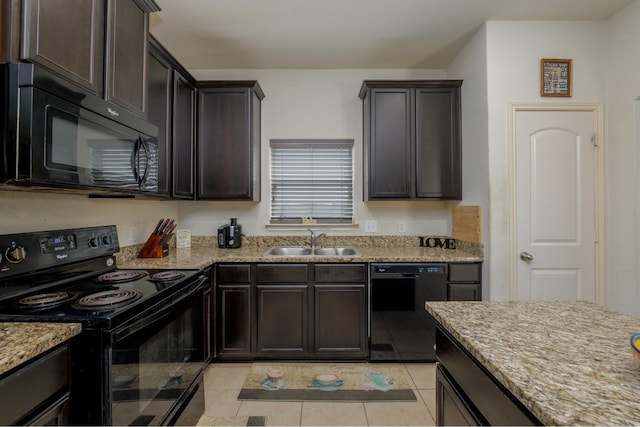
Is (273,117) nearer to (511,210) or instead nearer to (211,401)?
(511,210)

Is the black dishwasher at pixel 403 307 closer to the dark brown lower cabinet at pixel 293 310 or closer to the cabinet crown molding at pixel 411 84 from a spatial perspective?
the dark brown lower cabinet at pixel 293 310

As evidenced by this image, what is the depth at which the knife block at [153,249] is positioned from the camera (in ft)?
8.19

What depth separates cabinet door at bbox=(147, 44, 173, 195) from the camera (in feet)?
6.97

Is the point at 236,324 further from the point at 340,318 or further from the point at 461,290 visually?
the point at 461,290

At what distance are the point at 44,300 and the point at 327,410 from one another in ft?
5.48

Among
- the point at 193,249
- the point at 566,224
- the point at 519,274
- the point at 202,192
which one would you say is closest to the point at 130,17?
the point at 202,192

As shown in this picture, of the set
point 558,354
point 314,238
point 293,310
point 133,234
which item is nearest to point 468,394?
point 558,354

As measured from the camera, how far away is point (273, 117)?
326 cm

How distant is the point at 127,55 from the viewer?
1.59 metres

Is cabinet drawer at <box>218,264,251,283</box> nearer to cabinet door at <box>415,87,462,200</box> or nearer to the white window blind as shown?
the white window blind

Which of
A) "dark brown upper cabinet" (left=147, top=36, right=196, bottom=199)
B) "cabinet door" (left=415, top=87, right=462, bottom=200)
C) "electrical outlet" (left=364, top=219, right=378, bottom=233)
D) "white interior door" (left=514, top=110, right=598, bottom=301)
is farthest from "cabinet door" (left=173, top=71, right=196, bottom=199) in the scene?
"white interior door" (left=514, top=110, right=598, bottom=301)

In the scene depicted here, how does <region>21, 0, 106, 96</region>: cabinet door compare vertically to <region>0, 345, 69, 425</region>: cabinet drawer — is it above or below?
above

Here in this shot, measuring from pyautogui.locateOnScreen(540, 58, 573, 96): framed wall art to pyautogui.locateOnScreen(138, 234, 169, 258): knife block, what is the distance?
3253 mm

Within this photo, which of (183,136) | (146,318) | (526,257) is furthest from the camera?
(183,136)
